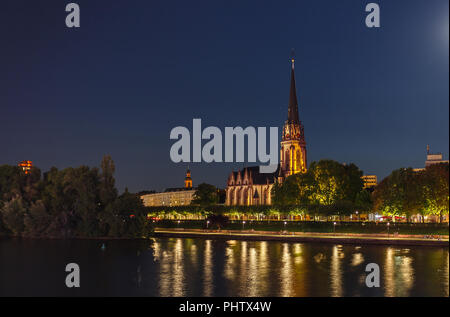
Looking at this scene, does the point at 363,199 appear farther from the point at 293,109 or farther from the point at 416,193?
the point at 293,109

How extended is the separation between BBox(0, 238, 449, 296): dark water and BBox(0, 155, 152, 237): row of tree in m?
13.6

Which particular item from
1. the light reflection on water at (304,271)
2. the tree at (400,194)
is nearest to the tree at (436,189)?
the tree at (400,194)

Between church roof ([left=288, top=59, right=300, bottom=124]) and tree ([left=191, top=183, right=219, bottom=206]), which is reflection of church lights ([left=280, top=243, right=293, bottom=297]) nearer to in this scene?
church roof ([left=288, top=59, right=300, bottom=124])

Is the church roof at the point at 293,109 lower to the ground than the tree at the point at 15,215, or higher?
higher

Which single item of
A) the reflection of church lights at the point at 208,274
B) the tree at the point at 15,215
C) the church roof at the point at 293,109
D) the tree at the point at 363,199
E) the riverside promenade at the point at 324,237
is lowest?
the reflection of church lights at the point at 208,274

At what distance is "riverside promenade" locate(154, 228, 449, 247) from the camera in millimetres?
78562

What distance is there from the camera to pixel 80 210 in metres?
98.2

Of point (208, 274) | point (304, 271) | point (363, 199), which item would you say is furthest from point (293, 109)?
point (208, 274)

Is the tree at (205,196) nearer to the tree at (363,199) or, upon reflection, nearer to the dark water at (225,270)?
the tree at (363,199)

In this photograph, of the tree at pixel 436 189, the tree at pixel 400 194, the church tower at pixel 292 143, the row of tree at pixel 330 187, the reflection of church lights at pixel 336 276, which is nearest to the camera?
the reflection of church lights at pixel 336 276

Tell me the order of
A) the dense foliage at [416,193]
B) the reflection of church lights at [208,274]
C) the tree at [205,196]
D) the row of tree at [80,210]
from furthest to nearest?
1. the tree at [205,196]
2. the row of tree at [80,210]
3. the dense foliage at [416,193]
4. the reflection of church lights at [208,274]

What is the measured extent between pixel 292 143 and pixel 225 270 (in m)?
126

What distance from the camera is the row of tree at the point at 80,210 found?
97.9 metres

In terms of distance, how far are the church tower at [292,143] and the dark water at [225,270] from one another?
97072 mm
